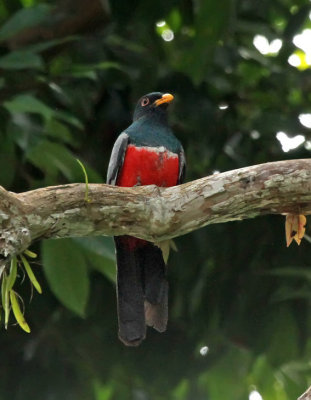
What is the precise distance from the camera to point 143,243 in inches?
215

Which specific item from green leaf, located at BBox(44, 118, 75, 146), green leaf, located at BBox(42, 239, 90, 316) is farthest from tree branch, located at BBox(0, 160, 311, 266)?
green leaf, located at BBox(44, 118, 75, 146)

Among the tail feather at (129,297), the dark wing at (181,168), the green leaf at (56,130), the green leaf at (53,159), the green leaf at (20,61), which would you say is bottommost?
the tail feather at (129,297)

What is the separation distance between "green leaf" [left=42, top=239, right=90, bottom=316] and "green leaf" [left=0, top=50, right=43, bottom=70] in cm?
90

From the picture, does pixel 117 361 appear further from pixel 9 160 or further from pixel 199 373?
pixel 9 160

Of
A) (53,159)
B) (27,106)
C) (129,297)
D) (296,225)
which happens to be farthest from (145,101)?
(296,225)

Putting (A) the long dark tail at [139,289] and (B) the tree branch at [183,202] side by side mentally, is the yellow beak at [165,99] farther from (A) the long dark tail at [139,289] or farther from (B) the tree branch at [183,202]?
(B) the tree branch at [183,202]

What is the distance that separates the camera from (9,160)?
5566mm

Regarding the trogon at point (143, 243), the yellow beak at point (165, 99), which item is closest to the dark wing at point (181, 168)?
the trogon at point (143, 243)

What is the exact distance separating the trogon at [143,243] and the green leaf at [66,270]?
20 centimetres

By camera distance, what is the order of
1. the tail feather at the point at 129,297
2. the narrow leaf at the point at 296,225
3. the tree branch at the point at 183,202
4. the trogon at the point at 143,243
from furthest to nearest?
the trogon at the point at 143,243 < the tail feather at the point at 129,297 < the narrow leaf at the point at 296,225 < the tree branch at the point at 183,202

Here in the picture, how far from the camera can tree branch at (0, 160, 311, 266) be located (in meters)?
3.99

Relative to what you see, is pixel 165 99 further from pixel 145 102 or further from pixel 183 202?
pixel 183 202

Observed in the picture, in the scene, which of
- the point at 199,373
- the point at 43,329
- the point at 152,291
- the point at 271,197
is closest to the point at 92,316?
the point at 43,329

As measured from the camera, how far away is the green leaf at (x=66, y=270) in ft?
17.1
